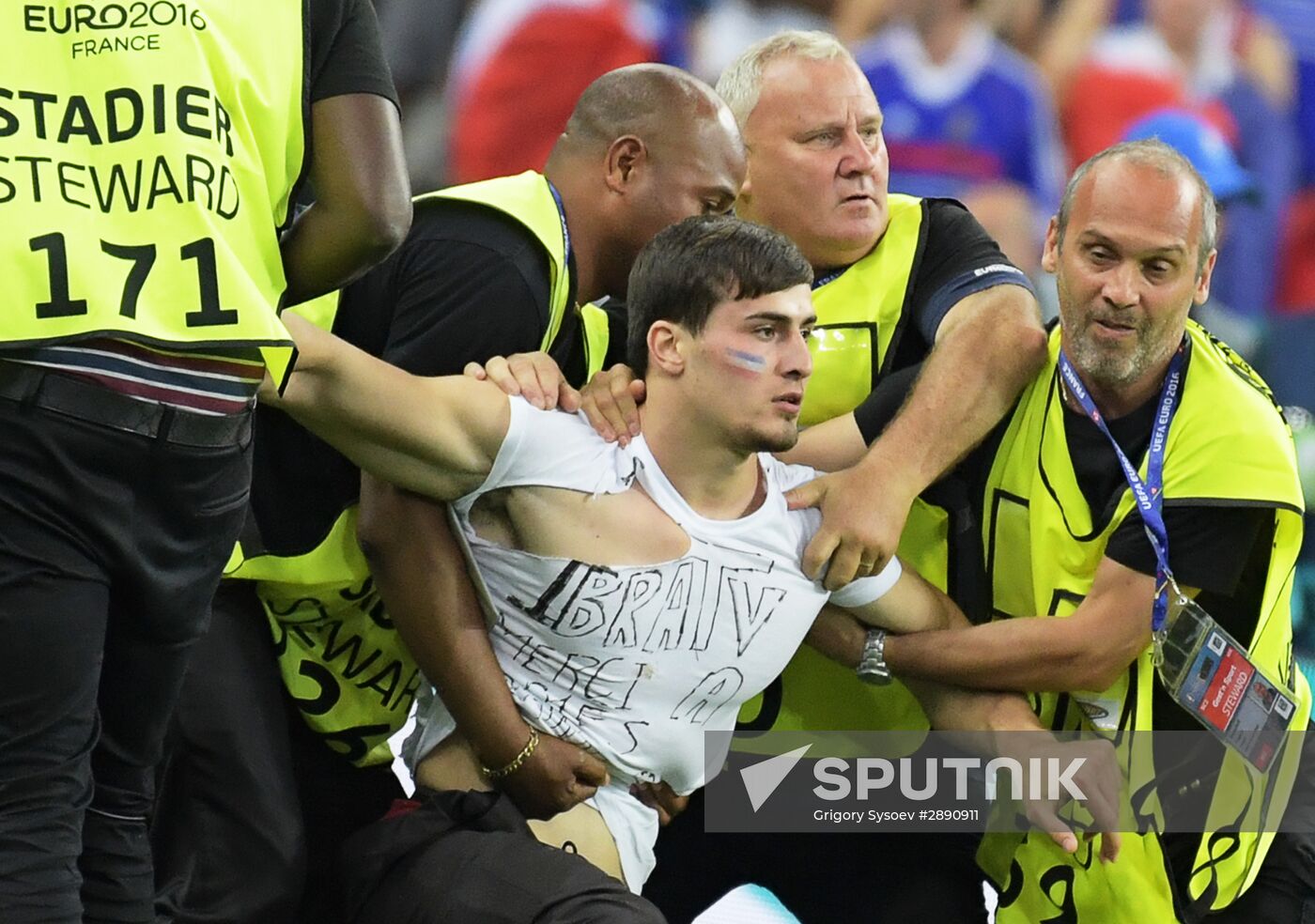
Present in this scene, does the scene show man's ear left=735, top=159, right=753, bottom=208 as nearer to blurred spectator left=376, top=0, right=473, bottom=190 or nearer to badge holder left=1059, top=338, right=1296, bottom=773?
badge holder left=1059, top=338, right=1296, bottom=773

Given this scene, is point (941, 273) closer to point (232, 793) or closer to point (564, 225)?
point (564, 225)

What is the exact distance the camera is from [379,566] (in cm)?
219

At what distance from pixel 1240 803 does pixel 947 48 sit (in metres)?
3.18

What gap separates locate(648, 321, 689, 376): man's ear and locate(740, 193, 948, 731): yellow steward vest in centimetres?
40

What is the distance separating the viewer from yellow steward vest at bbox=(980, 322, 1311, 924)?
2355mm

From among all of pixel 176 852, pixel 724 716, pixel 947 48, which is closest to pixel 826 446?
pixel 724 716

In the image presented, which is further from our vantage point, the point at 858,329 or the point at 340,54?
the point at 858,329

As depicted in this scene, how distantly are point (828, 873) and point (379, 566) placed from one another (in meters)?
0.89

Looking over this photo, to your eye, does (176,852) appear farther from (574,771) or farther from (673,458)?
(673,458)

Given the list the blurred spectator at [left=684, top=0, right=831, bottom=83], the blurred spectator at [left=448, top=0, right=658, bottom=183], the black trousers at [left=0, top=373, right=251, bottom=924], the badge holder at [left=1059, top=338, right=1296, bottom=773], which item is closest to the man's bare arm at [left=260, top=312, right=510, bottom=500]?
the black trousers at [left=0, top=373, right=251, bottom=924]

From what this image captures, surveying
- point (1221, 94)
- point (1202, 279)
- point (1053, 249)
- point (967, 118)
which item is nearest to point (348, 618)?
point (1053, 249)

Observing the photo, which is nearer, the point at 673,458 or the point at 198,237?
the point at 198,237

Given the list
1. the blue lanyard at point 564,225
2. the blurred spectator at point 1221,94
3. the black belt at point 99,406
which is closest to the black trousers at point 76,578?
the black belt at point 99,406

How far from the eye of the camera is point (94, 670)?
1.68m
